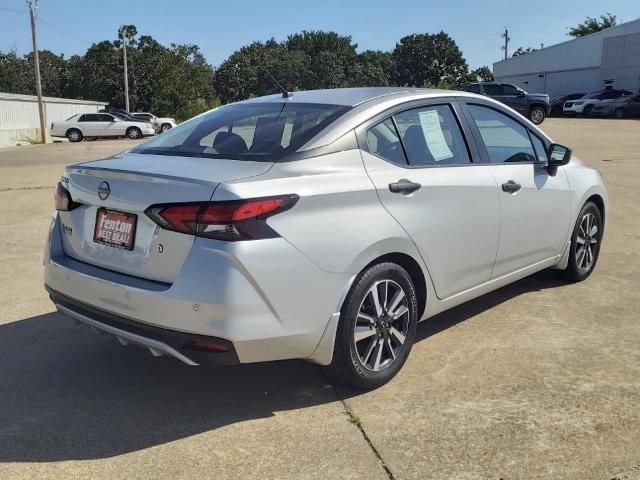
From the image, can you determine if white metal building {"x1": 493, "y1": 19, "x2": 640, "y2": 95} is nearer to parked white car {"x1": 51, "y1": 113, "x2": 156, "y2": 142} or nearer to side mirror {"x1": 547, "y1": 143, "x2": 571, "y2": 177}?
parked white car {"x1": 51, "y1": 113, "x2": 156, "y2": 142}

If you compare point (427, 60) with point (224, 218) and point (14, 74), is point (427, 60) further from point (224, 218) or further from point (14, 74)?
point (224, 218)

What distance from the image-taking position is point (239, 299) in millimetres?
2896

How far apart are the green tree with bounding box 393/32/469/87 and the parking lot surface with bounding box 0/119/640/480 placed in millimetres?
104202

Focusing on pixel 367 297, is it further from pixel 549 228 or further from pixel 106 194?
pixel 549 228

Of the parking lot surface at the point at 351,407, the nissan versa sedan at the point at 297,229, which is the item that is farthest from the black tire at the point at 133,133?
the nissan versa sedan at the point at 297,229

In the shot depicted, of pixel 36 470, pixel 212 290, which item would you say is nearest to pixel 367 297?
pixel 212 290

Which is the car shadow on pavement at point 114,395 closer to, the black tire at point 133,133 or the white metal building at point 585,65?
the black tire at point 133,133

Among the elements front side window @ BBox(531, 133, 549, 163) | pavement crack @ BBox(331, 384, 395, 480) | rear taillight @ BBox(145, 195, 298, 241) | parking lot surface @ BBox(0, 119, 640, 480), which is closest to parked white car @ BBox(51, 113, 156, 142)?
parking lot surface @ BBox(0, 119, 640, 480)

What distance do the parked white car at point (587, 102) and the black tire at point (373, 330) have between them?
126 feet

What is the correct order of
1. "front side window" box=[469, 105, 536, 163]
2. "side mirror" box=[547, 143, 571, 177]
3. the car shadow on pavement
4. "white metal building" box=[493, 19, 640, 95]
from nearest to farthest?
the car shadow on pavement < "front side window" box=[469, 105, 536, 163] < "side mirror" box=[547, 143, 571, 177] < "white metal building" box=[493, 19, 640, 95]

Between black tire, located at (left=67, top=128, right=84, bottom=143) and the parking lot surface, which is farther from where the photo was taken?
black tire, located at (left=67, top=128, right=84, bottom=143)

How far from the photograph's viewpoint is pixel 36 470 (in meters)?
2.84

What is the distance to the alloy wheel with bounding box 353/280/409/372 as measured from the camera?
3447mm

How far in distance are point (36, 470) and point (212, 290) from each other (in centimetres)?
109
